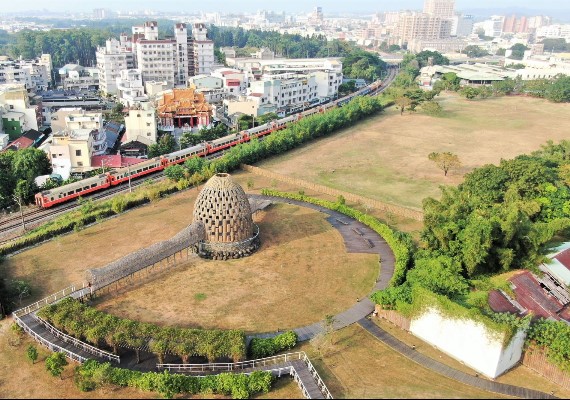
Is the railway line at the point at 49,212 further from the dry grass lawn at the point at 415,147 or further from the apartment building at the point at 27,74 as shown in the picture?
the apartment building at the point at 27,74

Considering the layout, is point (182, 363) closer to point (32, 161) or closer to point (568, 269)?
point (568, 269)

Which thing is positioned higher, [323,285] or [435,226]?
[435,226]

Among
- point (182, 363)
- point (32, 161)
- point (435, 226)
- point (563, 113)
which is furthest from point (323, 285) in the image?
point (563, 113)

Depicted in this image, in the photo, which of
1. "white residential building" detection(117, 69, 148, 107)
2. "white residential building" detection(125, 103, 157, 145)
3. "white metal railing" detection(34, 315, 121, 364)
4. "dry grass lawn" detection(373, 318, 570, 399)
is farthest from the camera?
"white residential building" detection(117, 69, 148, 107)

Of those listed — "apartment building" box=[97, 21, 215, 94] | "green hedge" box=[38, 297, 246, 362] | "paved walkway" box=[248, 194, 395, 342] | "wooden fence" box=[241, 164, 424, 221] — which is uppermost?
"apartment building" box=[97, 21, 215, 94]

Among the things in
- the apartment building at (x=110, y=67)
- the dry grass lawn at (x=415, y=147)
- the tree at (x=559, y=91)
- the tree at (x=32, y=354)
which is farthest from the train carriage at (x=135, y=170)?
the tree at (x=559, y=91)

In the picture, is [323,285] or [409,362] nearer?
[409,362]

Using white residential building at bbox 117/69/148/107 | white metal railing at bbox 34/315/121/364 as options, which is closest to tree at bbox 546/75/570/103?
white residential building at bbox 117/69/148/107

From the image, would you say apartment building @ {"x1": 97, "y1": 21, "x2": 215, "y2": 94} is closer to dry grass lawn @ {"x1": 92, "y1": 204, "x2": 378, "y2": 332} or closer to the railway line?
the railway line
